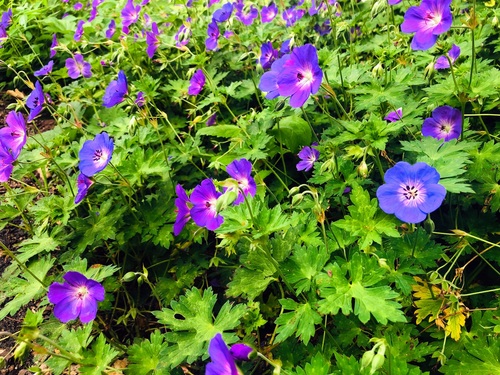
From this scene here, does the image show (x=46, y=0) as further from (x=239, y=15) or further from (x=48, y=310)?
(x=48, y=310)

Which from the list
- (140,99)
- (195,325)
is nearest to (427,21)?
(195,325)

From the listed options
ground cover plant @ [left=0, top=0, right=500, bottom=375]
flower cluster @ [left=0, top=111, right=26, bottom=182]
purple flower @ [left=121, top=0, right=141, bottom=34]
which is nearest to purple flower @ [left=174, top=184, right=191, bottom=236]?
ground cover plant @ [left=0, top=0, right=500, bottom=375]

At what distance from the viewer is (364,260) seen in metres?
1.45

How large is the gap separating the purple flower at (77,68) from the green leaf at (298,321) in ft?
8.69

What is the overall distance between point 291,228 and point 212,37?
1.92 meters

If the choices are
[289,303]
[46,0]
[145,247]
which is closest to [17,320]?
[145,247]

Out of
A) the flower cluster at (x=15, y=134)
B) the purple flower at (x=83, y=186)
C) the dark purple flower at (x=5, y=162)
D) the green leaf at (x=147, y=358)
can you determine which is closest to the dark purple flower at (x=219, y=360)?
the green leaf at (x=147, y=358)

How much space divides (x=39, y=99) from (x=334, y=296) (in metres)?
1.84

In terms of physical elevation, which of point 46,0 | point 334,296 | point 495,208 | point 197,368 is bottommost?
point 197,368

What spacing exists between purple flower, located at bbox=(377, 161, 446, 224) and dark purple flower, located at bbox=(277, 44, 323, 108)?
0.45 metres

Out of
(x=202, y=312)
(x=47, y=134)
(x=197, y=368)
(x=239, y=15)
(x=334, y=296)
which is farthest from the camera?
(x=239, y=15)

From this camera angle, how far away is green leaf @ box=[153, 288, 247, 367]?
151 centimetres

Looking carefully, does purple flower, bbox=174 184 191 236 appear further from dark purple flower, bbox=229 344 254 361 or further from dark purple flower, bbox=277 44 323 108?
dark purple flower, bbox=229 344 254 361

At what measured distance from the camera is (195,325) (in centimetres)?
157
